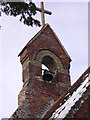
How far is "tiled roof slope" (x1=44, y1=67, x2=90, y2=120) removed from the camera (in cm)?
1284

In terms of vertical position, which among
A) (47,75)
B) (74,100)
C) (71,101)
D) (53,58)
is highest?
(74,100)

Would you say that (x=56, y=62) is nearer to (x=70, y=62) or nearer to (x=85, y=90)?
(x=70, y=62)

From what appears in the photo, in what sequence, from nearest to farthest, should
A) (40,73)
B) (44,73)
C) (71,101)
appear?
1. (71,101)
2. (40,73)
3. (44,73)

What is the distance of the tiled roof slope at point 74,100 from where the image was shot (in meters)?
12.8

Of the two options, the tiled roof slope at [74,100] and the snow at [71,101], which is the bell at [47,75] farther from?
the snow at [71,101]

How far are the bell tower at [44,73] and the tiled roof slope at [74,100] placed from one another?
273cm

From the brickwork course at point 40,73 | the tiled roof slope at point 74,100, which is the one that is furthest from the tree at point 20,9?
the brickwork course at point 40,73

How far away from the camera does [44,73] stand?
19891 millimetres

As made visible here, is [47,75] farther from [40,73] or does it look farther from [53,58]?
[53,58]

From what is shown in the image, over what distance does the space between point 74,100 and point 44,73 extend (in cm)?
644

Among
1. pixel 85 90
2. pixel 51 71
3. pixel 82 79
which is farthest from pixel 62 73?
pixel 85 90

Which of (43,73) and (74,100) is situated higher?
(74,100)

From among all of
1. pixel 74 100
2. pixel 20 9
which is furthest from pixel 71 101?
pixel 20 9

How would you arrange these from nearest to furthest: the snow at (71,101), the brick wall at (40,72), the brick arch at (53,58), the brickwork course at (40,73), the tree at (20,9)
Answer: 1. the tree at (20,9)
2. the snow at (71,101)
3. the brickwork course at (40,73)
4. the brick wall at (40,72)
5. the brick arch at (53,58)
